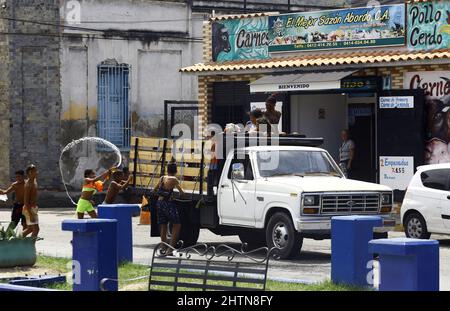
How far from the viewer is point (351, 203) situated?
2030cm

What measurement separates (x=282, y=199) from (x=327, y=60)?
32.7 ft

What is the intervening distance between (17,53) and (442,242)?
1770cm

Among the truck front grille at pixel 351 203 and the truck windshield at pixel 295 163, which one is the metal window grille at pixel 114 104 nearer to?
the truck windshield at pixel 295 163

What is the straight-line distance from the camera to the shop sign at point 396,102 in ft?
91.7

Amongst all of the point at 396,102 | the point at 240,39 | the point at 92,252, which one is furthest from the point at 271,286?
the point at 240,39

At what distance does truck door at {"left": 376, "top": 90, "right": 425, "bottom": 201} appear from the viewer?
27734 mm

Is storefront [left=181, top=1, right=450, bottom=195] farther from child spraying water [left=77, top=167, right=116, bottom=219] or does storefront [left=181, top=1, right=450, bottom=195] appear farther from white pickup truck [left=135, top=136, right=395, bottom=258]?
child spraying water [left=77, top=167, right=116, bottom=219]

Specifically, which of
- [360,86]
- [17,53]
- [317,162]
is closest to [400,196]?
[360,86]

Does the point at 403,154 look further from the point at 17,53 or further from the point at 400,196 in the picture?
the point at 17,53

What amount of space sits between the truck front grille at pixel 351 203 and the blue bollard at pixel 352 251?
3461 millimetres

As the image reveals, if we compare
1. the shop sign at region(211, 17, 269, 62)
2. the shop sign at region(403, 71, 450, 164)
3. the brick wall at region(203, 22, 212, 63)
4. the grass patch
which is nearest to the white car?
the shop sign at region(403, 71, 450, 164)

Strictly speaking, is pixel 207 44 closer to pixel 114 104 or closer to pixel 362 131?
pixel 362 131

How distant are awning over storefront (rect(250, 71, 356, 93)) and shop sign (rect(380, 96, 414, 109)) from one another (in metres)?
1.07

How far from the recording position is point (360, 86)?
2916 cm
